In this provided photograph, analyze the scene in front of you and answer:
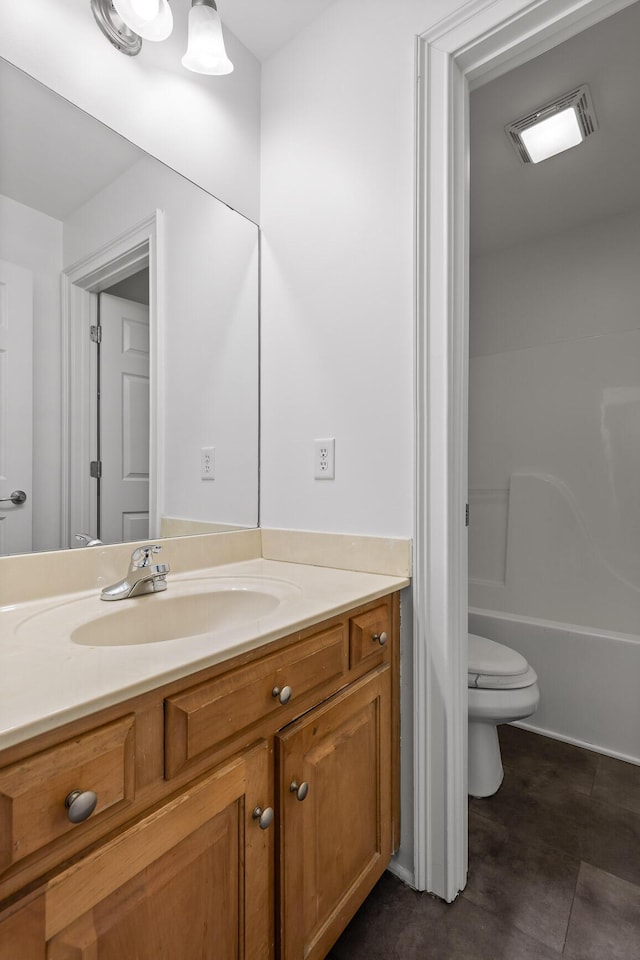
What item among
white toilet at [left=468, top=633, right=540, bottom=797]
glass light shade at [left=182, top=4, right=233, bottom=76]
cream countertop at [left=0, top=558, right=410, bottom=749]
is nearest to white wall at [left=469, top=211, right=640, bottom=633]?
white toilet at [left=468, top=633, right=540, bottom=797]

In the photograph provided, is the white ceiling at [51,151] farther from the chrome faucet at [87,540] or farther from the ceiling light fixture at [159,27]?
the chrome faucet at [87,540]

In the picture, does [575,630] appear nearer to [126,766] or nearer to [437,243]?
[437,243]

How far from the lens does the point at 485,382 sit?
2646 mm

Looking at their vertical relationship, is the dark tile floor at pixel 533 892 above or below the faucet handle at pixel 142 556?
below

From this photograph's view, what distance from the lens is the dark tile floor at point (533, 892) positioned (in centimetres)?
110

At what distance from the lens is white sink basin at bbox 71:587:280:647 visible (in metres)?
0.97

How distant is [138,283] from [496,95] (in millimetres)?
1333

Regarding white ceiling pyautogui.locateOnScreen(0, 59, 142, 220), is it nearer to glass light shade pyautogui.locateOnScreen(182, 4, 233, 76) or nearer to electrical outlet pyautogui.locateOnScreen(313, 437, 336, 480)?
glass light shade pyautogui.locateOnScreen(182, 4, 233, 76)

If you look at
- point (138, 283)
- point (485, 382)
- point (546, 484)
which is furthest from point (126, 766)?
point (485, 382)

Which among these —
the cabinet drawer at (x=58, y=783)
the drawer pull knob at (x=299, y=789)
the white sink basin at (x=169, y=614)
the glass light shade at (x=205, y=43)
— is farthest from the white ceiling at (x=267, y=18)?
the drawer pull knob at (x=299, y=789)

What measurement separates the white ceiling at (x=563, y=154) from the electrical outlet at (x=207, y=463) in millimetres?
1455

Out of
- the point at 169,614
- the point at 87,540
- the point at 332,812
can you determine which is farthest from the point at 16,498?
the point at 332,812

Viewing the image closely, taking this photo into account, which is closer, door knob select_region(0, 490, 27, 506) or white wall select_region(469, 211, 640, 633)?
door knob select_region(0, 490, 27, 506)

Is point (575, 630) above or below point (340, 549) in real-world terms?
below
